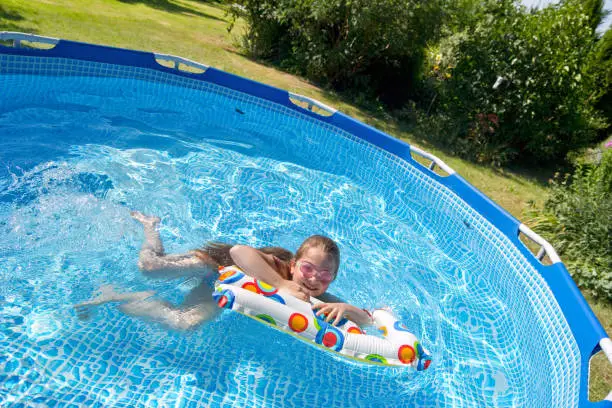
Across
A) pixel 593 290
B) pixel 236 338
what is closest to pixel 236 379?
pixel 236 338

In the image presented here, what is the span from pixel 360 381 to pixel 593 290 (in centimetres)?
309

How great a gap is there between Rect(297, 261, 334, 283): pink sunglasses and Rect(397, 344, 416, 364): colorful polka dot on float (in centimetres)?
73

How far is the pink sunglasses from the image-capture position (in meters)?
3.47

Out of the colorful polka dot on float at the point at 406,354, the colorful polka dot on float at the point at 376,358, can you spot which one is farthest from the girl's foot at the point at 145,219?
the colorful polka dot on float at the point at 406,354

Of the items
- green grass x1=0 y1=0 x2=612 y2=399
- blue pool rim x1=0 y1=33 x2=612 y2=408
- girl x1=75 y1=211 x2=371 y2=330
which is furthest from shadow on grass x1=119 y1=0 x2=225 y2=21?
girl x1=75 y1=211 x2=371 y2=330

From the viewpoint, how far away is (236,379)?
10.8 ft

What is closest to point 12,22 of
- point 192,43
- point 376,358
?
point 192,43

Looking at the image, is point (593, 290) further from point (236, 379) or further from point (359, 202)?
point (236, 379)

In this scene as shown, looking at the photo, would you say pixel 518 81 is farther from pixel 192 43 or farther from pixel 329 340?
pixel 192 43

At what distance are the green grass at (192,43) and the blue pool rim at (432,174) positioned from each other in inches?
33.5

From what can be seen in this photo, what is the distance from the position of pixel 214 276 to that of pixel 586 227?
14.7 feet

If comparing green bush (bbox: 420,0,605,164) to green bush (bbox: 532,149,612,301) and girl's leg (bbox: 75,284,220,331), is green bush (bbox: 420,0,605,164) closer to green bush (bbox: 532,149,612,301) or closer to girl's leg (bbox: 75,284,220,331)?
green bush (bbox: 532,149,612,301)

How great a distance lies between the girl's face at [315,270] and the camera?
3.44 m

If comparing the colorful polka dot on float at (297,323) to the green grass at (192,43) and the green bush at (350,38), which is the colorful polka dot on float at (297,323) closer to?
the green grass at (192,43)
